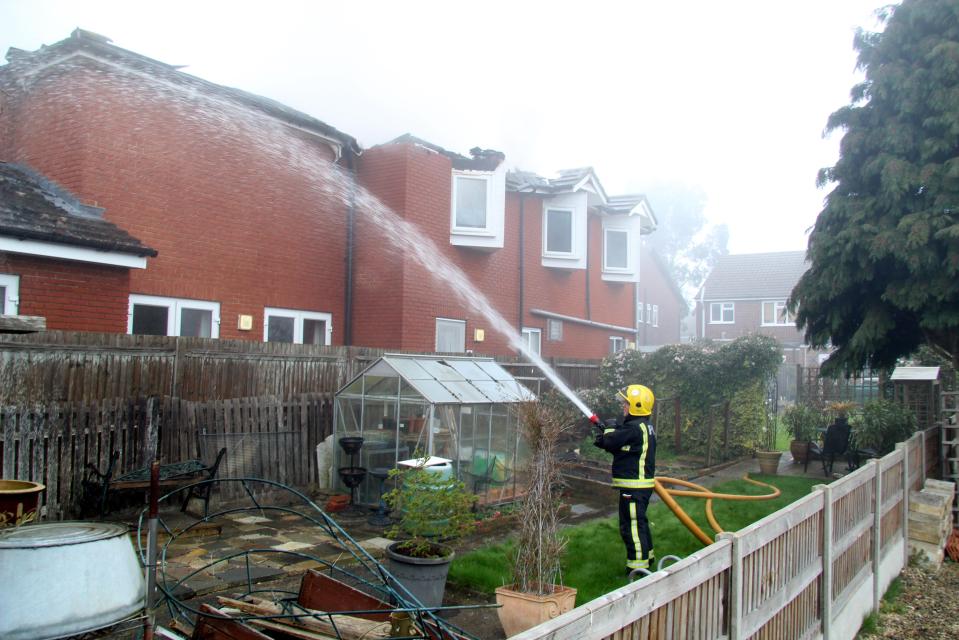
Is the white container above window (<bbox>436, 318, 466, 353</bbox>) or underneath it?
underneath

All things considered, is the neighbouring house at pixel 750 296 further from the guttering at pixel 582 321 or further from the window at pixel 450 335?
the window at pixel 450 335

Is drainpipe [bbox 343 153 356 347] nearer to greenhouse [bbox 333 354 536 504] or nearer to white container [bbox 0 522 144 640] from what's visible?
greenhouse [bbox 333 354 536 504]

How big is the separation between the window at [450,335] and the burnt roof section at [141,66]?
5.14 meters

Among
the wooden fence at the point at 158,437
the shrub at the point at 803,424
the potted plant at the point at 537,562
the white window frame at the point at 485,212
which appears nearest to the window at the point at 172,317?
the wooden fence at the point at 158,437

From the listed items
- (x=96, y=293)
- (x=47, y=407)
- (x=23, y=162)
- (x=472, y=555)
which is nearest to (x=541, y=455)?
(x=472, y=555)

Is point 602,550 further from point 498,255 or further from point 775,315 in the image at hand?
point 775,315

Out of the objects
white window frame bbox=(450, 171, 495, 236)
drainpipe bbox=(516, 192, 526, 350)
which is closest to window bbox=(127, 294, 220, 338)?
white window frame bbox=(450, 171, 495, 236)

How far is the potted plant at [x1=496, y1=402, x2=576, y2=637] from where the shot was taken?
18.5 feet

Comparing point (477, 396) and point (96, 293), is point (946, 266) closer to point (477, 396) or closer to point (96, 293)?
point (477, 396)

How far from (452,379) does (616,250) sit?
14081 mm

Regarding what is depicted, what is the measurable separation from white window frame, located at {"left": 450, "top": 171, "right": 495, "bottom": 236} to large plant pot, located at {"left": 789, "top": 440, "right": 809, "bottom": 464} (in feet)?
28.5

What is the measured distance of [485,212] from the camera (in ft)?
59.8

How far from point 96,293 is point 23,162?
4.03 metres

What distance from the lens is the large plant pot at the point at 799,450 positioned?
15.4 meters
